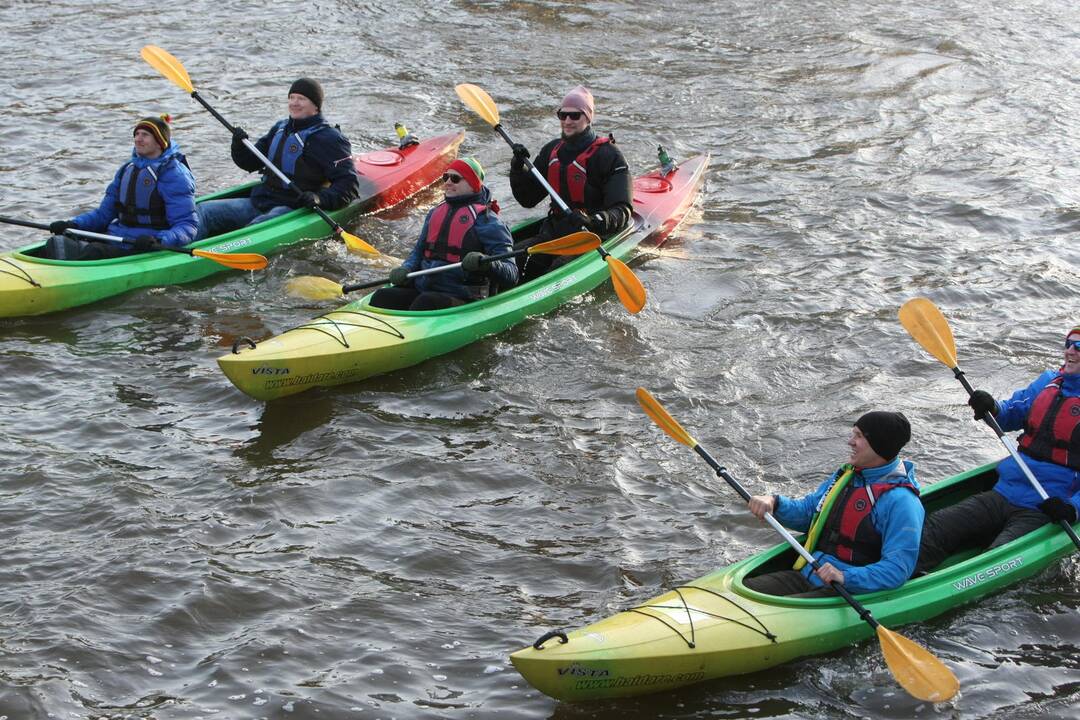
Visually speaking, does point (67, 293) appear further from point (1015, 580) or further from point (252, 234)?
point (1015, 580)

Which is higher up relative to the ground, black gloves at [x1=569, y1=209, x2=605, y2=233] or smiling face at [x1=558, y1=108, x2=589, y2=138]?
smiling face at [x1=558, y1=108, x2=589, y2=138]

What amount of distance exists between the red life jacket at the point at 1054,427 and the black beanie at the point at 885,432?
1.03 m

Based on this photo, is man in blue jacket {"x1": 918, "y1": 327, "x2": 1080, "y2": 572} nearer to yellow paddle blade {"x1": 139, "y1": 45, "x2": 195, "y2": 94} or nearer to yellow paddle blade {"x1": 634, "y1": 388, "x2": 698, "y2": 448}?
yellow paddle blade {"x1": 634, "y1": 388, "x2": 698, "y2": 448}

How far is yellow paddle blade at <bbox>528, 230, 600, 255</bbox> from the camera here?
805 cm

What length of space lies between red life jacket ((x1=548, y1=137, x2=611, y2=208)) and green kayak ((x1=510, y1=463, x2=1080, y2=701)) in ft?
12.8

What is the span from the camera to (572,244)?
8.13 m

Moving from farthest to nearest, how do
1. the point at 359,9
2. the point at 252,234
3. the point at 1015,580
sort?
the point at 359,9 < the point at 252,234 < the point at 1015,580

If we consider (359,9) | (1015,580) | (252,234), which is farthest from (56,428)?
(359,9)

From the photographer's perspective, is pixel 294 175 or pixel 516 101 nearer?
pixel 294 175

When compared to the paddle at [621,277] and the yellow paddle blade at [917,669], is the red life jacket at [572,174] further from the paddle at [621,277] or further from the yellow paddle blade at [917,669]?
the yellow paddle blade at [917,669]

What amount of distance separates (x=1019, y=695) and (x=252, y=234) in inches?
237

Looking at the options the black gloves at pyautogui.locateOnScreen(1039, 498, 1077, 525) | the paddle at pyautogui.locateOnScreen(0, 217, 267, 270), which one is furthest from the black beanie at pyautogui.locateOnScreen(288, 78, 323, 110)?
the black gloves at pyautogui.locateOnScreen(1039, 498, 1077, 525)

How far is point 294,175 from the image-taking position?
9359 mm

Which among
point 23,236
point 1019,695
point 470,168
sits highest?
point 470,168
